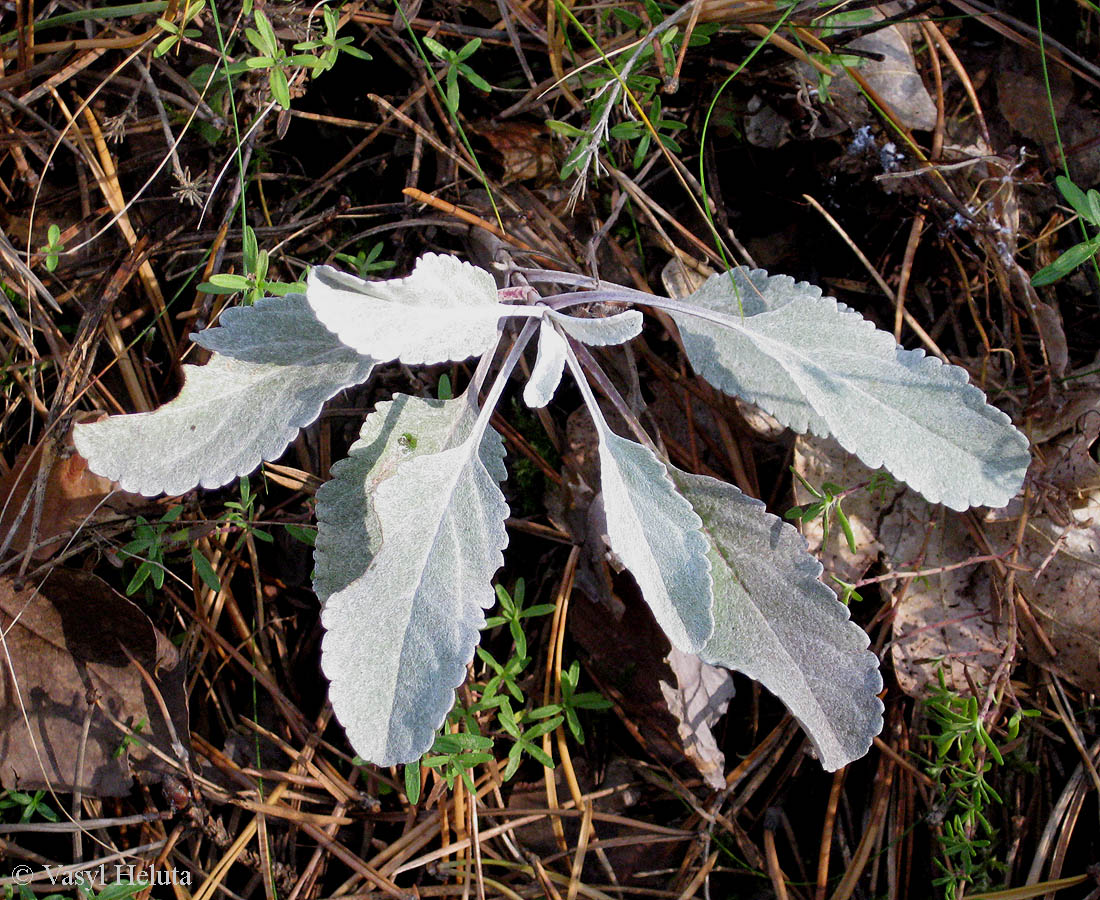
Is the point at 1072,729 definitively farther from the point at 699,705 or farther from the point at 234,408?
the point at 234,408

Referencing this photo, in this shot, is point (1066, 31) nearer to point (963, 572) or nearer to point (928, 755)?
→ point (963, 572)

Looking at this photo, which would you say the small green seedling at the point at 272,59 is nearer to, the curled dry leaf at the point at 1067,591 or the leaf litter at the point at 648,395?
the leaf litter at the point at 648,395

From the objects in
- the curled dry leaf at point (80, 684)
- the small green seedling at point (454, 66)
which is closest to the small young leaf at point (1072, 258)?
the small green seedling at point (454, 66)

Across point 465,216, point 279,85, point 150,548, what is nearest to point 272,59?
point 279,85

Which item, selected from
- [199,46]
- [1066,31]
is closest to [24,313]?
[199,46]

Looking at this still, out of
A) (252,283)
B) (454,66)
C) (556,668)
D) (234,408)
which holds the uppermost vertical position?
(454,66)

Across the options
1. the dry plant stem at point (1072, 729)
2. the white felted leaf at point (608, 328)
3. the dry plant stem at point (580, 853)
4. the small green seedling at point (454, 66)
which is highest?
the small green seedling at point (454, 66)

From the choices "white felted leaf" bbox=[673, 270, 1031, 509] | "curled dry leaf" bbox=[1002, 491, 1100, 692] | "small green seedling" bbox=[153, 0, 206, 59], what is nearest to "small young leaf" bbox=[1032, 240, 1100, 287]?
"white felted leaf" bbox=[673, 270, 1031, 509]
